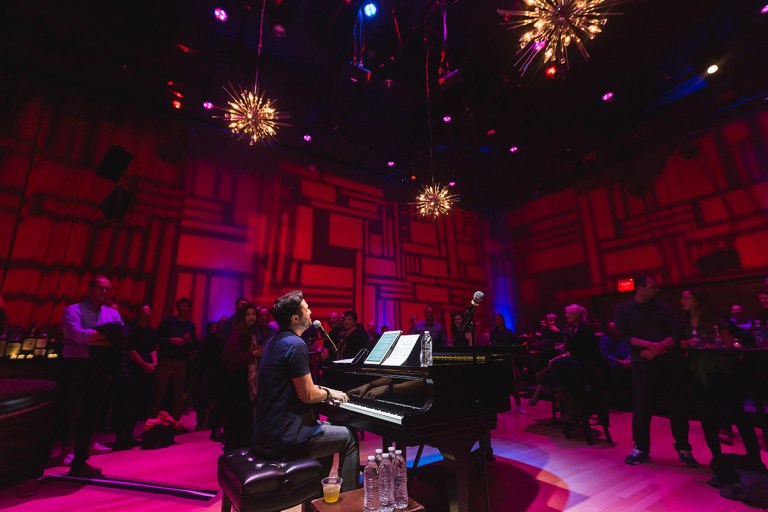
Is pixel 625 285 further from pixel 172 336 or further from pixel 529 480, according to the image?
pixel 172 336

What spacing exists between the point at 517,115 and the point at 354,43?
319cm

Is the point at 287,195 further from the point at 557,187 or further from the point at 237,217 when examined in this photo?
the point at 557,187

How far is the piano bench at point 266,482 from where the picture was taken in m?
1.61

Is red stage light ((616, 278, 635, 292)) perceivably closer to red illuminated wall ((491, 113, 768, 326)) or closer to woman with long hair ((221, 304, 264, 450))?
red illuminated wall ((491, 113, 768, 326))

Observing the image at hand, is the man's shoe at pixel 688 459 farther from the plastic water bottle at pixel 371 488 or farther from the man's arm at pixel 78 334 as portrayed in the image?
the man's arm at pixel 78 334

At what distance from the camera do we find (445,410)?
196 centimetres

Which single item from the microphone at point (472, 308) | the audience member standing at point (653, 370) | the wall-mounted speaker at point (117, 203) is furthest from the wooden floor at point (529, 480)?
the wall-mounted speaker at point (117, 203)

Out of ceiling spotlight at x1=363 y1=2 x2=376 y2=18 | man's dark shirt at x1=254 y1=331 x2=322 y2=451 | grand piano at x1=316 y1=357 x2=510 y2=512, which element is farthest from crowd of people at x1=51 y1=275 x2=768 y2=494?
ceiling spotlight at x1=363 y1=2 x2=376 y2=18

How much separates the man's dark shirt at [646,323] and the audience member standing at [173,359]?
17.0 ft

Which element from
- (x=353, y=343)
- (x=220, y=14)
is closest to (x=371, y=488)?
(x=353, y=343)

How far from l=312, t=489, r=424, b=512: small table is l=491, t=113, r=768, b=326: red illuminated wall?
750 cm

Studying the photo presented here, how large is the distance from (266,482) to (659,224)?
8.38 meters

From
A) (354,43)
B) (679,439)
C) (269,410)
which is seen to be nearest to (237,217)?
(354,43)

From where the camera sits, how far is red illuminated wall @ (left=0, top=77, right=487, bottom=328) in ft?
16.7
